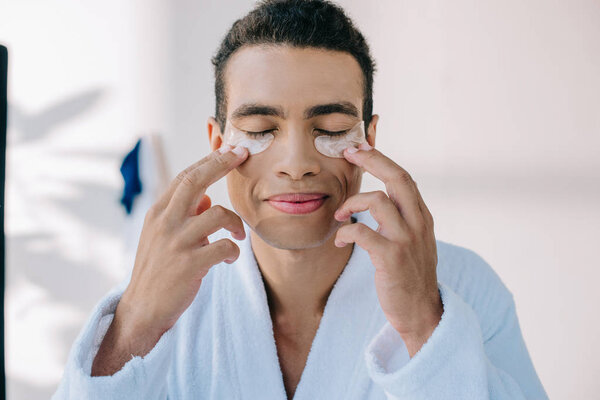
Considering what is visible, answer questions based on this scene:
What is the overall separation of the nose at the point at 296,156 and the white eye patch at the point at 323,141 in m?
0.02

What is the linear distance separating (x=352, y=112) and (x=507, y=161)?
0.81 meters

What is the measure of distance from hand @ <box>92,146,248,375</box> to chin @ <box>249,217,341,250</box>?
0.37ft

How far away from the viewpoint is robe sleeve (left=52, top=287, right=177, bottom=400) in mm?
814

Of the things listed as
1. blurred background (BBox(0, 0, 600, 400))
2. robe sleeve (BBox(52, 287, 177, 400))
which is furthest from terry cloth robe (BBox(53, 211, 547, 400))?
blurred background (BBox(0, 0, 600, 400))

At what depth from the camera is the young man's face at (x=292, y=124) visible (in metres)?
0.90

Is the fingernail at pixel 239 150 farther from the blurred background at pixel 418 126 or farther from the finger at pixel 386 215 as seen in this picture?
the blurred background at pixel 418 126

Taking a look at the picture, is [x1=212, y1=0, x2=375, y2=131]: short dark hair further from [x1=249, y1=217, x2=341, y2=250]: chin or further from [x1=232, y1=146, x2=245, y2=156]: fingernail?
[x1=249, y1=217, x2=341, y2=250]: chin

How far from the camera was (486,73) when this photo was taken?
5.03 ft

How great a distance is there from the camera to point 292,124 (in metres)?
0.90

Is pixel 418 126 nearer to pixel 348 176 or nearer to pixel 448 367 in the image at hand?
pixel 348 176

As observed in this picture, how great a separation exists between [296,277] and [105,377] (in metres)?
0.42

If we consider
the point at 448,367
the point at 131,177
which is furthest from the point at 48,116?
the point at 448,367

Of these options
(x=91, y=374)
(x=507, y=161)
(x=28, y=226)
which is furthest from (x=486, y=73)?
(x=28, y=226)

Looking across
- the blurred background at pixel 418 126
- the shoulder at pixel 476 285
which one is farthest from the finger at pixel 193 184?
the blurred background at pixel 418 126
